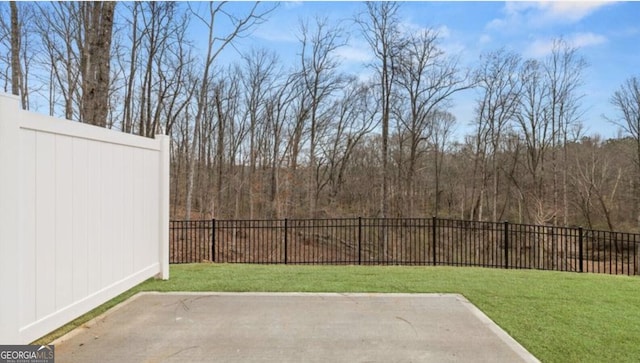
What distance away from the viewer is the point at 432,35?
17.2 metres

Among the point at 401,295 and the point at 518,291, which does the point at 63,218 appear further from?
the point at 518,291

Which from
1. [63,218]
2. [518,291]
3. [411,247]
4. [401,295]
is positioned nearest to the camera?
[63,218]

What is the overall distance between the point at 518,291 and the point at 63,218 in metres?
5.29

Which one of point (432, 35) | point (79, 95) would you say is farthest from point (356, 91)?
point (79, 95)

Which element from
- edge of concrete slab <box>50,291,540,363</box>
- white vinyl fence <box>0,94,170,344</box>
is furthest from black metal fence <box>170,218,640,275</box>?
white vinyl fence <box>0,94,170,344</box>

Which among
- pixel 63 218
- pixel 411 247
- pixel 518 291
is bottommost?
pixel 411 247

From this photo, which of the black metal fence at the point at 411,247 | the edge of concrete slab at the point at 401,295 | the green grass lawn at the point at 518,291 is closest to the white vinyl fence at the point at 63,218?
the edge of concrete slab at the point at 401,295

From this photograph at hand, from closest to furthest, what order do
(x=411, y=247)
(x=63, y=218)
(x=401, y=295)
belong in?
(x=63, y=218) → (x=401, y=295) → (x=411, y=247)

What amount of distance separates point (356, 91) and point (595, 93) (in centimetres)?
1214

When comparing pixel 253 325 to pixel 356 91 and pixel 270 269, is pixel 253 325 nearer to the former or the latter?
pixel 270 269

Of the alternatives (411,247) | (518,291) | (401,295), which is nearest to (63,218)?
(401,295)

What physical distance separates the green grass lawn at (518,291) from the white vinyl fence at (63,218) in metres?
0.51

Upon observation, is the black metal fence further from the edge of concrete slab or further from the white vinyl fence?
the white vinyl fence

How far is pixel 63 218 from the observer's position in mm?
3125
